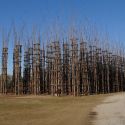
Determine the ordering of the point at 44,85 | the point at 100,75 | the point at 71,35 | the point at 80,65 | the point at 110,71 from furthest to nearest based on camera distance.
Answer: the point at 110,71
the point at 100,75
the point at 44,85
the point at 80,65
the point at 71,35

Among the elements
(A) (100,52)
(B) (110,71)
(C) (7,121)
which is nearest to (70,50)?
(A) (100,52)

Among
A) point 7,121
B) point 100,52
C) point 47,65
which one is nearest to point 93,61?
point 100,52

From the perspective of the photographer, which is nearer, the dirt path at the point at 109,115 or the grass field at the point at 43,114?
the dirt path at the point at 109,115

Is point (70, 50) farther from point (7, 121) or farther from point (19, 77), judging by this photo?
point (7, 121)

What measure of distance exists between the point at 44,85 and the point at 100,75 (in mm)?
10461

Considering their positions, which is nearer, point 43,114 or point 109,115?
point 109,115

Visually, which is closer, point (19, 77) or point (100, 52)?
point (19, 77)

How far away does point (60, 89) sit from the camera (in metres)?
44.5

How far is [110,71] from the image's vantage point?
6106 centimetres

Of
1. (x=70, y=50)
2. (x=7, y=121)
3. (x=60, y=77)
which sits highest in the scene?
(x=70, y=50)

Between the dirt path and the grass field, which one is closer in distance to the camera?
the dirt path

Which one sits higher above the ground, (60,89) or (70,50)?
(70,50)

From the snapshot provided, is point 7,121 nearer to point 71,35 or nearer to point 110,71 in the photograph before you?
point 71,35


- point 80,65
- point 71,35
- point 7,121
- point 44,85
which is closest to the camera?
point 7,121
